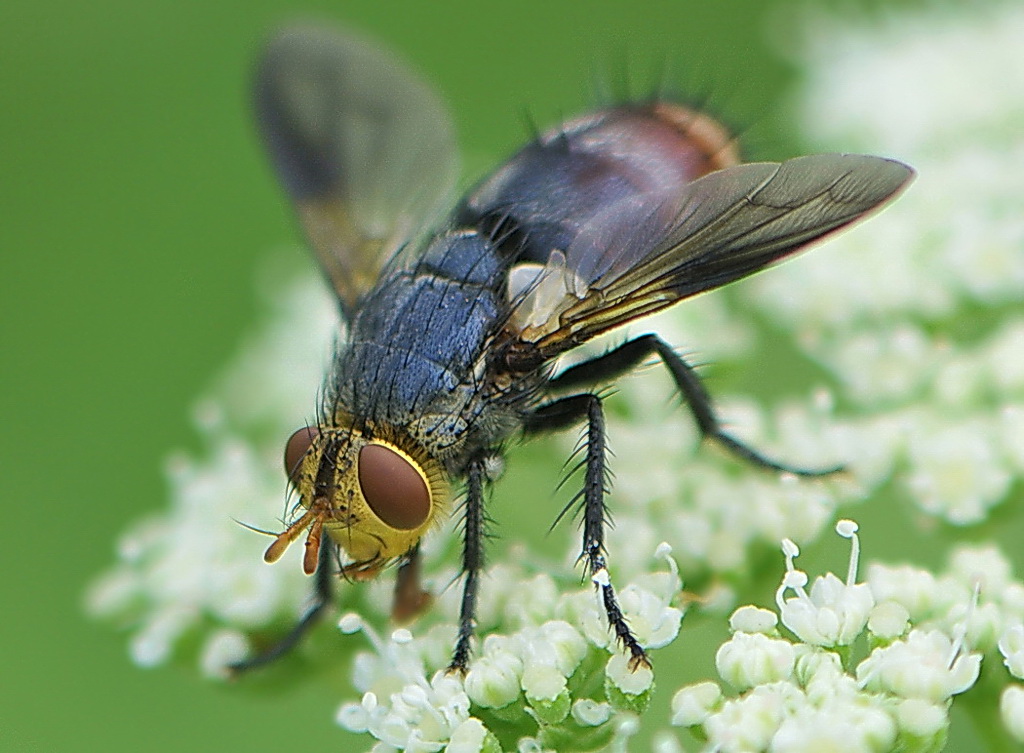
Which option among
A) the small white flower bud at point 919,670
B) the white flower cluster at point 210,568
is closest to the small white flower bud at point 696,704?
the small white flower bud at point 919,670

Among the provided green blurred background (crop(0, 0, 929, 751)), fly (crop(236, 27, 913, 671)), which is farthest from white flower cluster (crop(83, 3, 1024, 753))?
green blurred background (crop(0, 0, 929, 751))

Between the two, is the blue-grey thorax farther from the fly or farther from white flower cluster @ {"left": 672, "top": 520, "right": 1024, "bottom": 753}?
white flower cluster @ {"left": 672, "top": 520, "right": 1024, "bottom": 753}

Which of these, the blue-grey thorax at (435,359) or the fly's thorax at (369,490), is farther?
the blue-grey thorax at (435,359)

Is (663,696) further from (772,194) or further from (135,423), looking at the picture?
(135,423)

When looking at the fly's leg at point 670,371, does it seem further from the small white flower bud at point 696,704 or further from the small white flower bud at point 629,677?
the small white flower bud at point 696,704

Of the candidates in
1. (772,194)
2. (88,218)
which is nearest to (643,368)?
(772,194)

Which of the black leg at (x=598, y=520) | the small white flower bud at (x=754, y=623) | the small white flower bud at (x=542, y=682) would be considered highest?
the black leg at (x=598, y=520)
